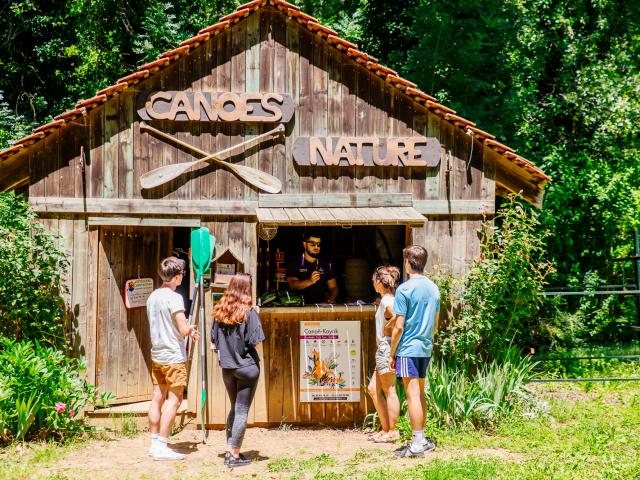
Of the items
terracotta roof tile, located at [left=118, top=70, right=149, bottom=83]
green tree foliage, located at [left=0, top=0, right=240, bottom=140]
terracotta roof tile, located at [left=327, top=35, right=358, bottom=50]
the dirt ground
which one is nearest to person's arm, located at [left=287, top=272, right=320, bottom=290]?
the dirt ground

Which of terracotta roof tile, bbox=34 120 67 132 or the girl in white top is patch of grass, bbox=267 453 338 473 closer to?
the girl in white top

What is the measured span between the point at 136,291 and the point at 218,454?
107 inches

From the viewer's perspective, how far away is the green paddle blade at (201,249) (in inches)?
309

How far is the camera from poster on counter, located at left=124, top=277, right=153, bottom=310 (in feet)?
28.7

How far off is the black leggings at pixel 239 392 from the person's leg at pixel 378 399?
5.24ft

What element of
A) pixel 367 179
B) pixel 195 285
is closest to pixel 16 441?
pixel 195 285

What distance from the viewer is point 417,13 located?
14250mm

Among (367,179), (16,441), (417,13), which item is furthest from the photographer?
(417,13)

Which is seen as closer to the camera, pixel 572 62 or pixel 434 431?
pixel 434 431

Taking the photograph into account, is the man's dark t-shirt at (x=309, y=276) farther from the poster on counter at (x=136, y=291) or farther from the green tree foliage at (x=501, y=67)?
the green tree foliage at (x=501, y=67)

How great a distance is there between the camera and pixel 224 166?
8.27m

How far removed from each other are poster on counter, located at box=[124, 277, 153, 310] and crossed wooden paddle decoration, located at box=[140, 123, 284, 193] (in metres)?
1.42

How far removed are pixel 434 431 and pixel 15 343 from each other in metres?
4.61

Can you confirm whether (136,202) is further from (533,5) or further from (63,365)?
(533,5)
